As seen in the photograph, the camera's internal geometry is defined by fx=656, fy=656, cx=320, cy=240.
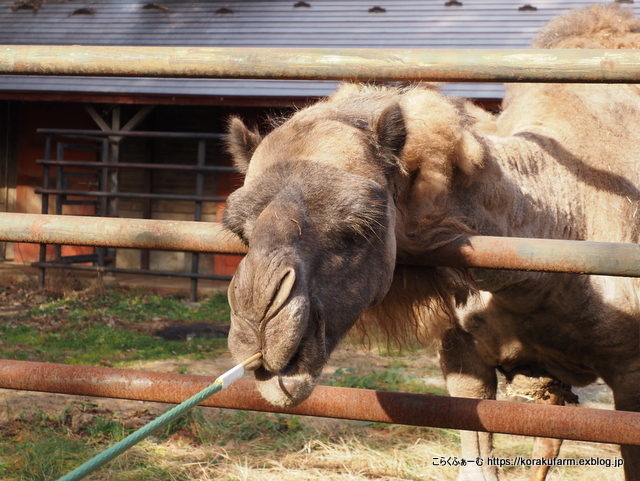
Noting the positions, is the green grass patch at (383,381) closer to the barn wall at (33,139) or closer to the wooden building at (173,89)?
the wooden building at (173,89)

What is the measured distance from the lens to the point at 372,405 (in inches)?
70.7

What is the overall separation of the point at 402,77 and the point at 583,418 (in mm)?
1045

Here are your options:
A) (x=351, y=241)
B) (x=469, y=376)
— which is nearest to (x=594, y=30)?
(x=469, y=376)

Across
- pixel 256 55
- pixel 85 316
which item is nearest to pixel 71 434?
pixel 256 55

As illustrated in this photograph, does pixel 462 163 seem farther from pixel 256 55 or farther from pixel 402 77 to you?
pixel 256 55

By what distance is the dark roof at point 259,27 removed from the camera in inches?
434

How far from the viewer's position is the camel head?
4.87 ft

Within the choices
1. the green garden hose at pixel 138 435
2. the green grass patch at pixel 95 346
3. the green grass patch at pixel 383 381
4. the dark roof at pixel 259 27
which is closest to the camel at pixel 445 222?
the green garden hose at pixel 138 435

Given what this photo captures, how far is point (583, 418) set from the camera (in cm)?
170

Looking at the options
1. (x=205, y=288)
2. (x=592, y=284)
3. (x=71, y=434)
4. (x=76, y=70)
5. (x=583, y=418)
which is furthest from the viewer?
(x=205, y=288)

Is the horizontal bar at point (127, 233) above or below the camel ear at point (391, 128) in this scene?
below

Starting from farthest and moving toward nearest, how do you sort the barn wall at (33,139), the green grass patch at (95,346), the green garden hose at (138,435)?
the barn wall at (33,139), the green grass patch at (95,346), the green garden hose at (138,435)

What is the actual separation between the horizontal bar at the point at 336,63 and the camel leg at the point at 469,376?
160cm

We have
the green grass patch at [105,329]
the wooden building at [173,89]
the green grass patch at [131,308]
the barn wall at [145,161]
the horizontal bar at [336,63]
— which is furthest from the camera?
the barn wall at [145,161]
